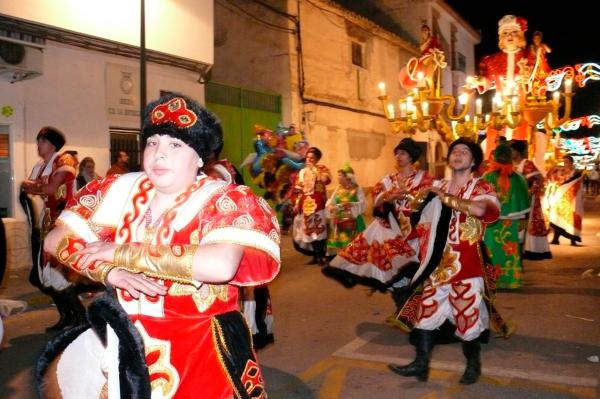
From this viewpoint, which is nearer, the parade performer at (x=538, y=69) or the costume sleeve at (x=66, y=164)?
the costume sleeve at (x=66, y=164)

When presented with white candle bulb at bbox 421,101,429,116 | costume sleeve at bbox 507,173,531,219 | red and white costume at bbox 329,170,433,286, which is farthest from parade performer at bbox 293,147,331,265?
red and white costume at bbox 329,170,433,286

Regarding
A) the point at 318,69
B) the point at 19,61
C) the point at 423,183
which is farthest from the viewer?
the point at 318,69

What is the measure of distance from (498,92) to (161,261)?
9523 mm

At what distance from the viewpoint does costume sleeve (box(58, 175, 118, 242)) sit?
2.25 meters

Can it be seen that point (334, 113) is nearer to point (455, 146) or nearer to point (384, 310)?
point (384, 310)

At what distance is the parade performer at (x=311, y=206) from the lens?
33.2ft

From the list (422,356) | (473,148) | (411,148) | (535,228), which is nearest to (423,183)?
(411,148)

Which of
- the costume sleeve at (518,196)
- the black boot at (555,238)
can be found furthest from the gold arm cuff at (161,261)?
the black boot at (555,238)

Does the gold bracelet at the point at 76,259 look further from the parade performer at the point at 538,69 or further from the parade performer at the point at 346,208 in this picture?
the parade performer at the point at 538,69

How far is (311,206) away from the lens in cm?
1032

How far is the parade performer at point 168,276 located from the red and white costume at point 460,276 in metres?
2.59

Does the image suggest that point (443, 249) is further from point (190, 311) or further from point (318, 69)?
point (318, 69)

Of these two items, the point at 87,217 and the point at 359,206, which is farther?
the point at 359,206

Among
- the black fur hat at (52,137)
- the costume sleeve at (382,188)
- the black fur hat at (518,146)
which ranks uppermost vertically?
the black fur hat at (518,146)
